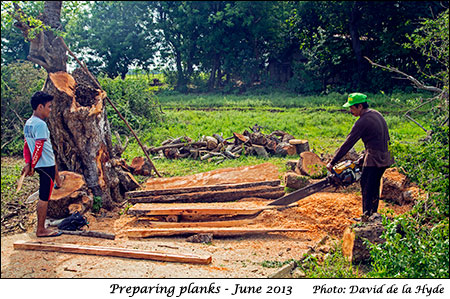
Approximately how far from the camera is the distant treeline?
22578 millimetres

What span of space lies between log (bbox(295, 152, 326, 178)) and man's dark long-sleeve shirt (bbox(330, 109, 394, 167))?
2.32 metres

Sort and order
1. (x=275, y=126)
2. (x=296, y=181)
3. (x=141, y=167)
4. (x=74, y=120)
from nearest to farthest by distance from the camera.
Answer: (x=74, y=120) < (x=296, y=181) < (x=141, y=167) < (x=275, y=126)

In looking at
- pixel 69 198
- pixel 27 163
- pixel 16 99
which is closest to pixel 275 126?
pixel 69 198

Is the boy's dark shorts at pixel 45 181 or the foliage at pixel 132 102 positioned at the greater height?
the foliage at pixel 132 102

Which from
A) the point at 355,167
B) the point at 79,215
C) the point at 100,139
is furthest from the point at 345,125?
the point at 79,215

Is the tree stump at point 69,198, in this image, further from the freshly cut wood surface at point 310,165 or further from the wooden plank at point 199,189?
the freshly cut wood surface at point 310,165

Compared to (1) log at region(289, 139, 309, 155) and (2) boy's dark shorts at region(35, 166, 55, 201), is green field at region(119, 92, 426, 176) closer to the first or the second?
(1) log at region(289, 139, 309, 155)

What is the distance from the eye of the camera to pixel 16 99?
12867mm

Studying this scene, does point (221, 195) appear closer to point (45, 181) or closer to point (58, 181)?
point (58, 181)

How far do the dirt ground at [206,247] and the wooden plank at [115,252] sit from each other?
0.22ft

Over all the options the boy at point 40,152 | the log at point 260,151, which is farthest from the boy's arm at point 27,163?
the log at point 260,151

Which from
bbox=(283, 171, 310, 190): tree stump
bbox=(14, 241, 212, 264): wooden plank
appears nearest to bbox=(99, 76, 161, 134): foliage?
bbox=(283, 171, 310, 190): tree stump

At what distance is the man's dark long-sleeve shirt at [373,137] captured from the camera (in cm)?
557

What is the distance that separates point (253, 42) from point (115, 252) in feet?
86.3
